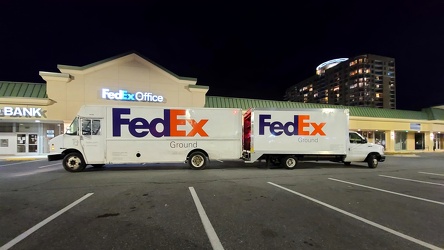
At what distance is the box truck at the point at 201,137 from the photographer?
427 inches

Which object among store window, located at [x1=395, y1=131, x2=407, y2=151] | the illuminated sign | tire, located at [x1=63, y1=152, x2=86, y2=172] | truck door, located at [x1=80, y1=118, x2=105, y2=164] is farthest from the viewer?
store window, located at [x1=395, y1=131, x2=407, y2=151]

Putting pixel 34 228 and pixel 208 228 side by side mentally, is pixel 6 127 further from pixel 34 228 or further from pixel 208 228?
pixel 208 228

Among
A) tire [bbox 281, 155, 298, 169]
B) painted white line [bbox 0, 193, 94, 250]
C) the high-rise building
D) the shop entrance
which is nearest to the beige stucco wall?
the shop entrance

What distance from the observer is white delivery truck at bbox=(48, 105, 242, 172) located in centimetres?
1081

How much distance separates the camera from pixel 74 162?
1079 centimetres

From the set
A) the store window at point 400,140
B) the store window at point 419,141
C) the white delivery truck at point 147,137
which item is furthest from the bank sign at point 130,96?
the store window at point 419,141

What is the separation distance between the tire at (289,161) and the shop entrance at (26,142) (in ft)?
75.1

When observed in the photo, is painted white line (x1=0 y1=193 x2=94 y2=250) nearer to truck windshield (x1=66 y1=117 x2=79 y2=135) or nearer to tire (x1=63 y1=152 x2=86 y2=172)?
tire (x1=63 y1=152 x2=86 y2=172)

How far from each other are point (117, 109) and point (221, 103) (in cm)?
1419

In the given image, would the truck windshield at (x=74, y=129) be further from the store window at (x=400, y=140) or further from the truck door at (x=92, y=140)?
the store window at (x=400, y=140)

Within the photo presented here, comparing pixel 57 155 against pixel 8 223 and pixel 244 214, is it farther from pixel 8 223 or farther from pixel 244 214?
pixel 244 214

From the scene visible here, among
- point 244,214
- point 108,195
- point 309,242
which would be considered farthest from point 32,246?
point 309,242

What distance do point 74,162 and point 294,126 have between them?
1162cm

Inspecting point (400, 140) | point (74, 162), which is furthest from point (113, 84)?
point (400, 140)
